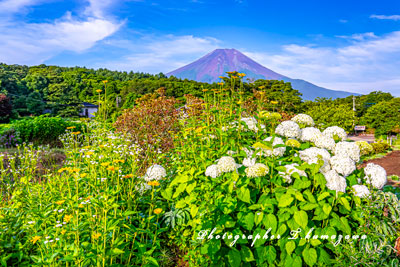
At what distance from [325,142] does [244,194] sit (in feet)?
4.83

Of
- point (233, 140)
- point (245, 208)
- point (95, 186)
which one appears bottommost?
point (245, 208)

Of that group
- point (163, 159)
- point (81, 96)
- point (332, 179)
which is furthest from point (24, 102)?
point (332, 179)

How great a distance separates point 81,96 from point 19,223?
51867 mm

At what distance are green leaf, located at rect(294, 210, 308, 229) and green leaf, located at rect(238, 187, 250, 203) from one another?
17.5 inches

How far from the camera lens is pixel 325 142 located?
3215 mm

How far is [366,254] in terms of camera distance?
230cm

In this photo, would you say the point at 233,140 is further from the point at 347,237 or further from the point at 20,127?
the point at 20,127

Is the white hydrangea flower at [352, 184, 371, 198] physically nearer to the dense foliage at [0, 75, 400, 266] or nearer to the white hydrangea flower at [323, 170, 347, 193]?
the dense foliage at [0, 75, 400, 266]

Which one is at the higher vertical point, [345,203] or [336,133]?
[336,133]

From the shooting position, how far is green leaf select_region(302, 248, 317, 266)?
90.1 inches

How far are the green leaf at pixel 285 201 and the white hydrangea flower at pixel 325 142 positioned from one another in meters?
1.23

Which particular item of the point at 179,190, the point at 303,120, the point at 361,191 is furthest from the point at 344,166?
the point at 179,190

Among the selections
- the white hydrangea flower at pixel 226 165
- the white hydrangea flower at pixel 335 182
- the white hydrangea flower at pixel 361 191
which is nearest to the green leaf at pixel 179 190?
the white hydrangea flower at pixel 226 165

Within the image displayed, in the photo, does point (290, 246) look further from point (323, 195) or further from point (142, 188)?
point (142, 188)
